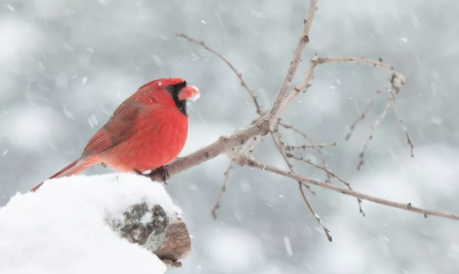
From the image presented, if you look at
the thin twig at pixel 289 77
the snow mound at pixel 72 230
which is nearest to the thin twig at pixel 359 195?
the thin twig at pixel 289 77

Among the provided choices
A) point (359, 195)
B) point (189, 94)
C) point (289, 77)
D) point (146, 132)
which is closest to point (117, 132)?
point (146, 132)

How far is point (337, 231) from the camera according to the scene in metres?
6.47

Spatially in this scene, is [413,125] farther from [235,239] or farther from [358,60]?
[358,60]

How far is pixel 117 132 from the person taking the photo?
88.0 inches

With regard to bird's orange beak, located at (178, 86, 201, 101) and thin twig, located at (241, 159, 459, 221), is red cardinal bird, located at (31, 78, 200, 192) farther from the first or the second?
thin twig, located at (241, 159, 459, 221)

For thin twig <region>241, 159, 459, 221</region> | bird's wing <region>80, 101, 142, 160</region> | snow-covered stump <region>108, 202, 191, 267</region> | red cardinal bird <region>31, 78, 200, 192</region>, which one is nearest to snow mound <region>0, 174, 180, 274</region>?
snow-covered stump <region>108, 202, 191, 267</region>

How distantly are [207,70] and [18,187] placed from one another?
269 centimetres

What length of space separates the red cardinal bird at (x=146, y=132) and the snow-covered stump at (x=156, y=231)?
2.77ft

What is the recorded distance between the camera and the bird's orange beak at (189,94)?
2.18 meters

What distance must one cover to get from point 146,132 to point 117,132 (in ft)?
0.52

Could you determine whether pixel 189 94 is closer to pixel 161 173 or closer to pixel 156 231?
pixel 161 173

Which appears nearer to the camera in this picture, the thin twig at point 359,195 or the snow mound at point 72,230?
the snow mound at point 72,230

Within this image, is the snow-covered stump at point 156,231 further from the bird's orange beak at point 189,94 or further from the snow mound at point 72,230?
the bird's orange beak at point 189,94

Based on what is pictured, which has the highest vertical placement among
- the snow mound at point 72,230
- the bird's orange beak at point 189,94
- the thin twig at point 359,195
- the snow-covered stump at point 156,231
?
the thin twig at point 359,195
